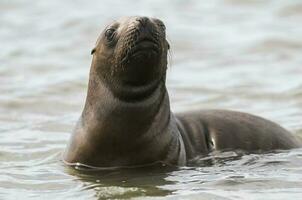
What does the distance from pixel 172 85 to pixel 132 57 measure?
5.83m

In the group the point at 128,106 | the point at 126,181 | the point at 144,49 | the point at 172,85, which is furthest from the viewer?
the point at 172,85

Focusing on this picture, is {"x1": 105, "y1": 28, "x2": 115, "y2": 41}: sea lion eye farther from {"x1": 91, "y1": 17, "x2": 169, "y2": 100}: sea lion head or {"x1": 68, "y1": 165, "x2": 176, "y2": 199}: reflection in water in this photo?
{"x1": 68, "y1": 165, "x2": 176, "y2": 199}: reflection in water

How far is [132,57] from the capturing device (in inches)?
339

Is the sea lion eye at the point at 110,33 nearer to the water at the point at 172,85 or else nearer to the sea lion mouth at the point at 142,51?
the sea lion mouth at the point at 142,51

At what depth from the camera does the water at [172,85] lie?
8406mm

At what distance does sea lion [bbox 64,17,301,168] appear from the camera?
8656 millimetres

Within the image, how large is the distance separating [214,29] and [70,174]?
9.74 metres

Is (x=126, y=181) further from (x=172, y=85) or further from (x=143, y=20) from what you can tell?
(x=172, y=85)

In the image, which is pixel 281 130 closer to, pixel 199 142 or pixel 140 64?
pixel 199 142

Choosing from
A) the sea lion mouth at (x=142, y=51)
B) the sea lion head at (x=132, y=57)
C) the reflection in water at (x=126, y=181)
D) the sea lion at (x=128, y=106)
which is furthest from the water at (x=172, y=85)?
the sea lion mouth at (x=142, y=51)

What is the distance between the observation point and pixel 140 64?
866cm

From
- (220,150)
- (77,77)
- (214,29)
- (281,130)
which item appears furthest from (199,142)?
(214,29)

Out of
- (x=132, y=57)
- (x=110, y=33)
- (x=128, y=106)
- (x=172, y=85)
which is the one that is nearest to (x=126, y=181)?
(x=128, y=106)

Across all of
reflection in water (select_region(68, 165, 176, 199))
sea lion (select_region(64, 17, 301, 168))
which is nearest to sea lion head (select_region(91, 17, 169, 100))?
sea lion (select_region(64, 17, 301, 168))
